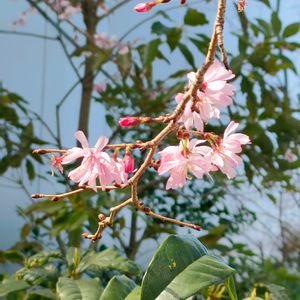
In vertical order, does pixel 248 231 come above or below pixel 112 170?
below

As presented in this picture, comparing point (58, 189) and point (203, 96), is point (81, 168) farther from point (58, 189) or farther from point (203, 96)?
point (58, 189)

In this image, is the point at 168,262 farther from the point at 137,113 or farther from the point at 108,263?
the point at 137,113

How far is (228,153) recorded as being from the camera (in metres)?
0.67

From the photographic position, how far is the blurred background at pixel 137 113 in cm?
182

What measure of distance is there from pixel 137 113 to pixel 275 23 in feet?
1.49

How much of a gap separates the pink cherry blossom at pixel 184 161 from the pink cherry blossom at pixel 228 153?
0.01 m

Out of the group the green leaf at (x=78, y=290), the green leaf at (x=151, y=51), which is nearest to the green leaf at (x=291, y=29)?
the green leaf at (x=151, y=51)

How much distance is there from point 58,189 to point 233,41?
60.3 inches

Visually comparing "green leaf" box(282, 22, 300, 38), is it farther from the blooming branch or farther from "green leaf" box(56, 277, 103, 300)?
the blooming branch

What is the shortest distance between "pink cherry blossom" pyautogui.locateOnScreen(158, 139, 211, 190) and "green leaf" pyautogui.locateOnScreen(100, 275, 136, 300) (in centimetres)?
16

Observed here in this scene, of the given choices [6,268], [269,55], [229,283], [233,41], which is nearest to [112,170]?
[229,283]

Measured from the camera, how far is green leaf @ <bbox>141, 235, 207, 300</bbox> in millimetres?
620

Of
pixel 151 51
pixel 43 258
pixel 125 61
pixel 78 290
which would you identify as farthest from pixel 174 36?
pixel 78 290

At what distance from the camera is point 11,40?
2846mm
